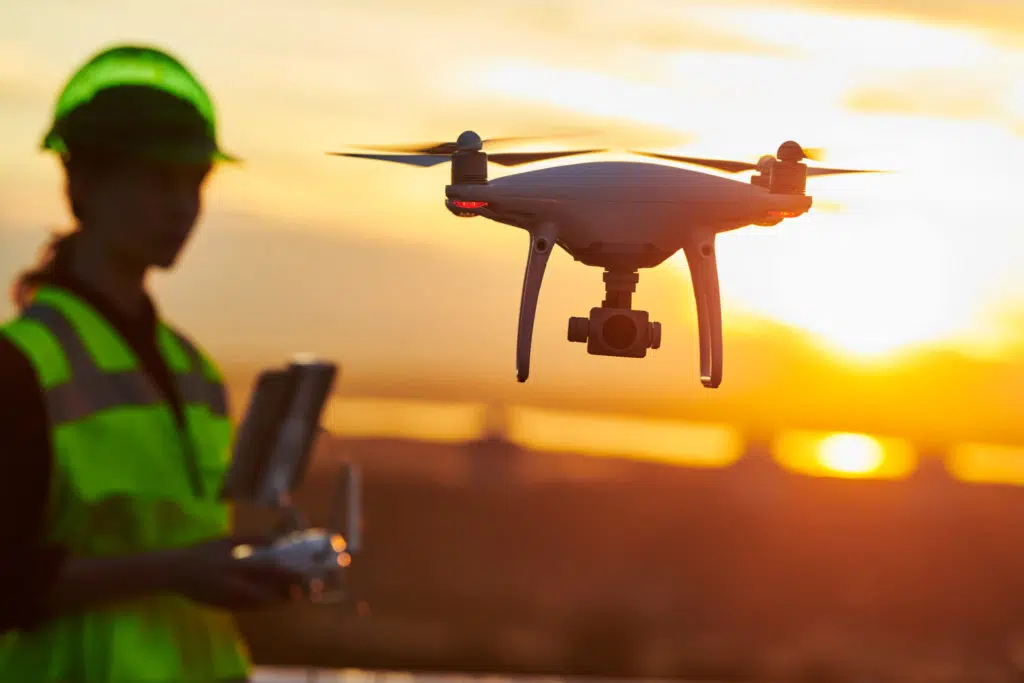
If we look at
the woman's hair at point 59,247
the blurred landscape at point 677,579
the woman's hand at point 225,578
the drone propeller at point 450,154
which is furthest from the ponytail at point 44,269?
the blurred landscape at point 677,579

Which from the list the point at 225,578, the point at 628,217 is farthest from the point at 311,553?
the point at 628,217

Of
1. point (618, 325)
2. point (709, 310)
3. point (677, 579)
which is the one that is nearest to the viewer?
point (709, 310)

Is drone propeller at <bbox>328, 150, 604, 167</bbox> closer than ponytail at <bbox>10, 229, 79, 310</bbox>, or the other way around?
drone propeller at <bbox>328, 150, 604, 167</bbox>

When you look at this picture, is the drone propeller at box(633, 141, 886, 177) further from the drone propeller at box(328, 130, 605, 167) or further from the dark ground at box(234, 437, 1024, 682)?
the dark ground at box(234, 437, 1024, 682)

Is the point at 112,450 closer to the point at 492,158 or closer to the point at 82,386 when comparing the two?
the point at 82,386

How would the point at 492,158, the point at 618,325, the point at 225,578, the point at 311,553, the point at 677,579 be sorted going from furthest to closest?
the point at 677,579
the point at 225,578
the point at 311,553
the point at 492,158
the point at 618,325

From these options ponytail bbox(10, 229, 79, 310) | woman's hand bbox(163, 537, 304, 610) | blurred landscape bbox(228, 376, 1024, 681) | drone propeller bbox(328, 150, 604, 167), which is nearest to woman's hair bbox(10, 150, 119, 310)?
ponytail bbox(10, 229, 79, 310)

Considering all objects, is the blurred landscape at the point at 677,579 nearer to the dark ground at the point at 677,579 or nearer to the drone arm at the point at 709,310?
the dark ground at the point at 677,579
